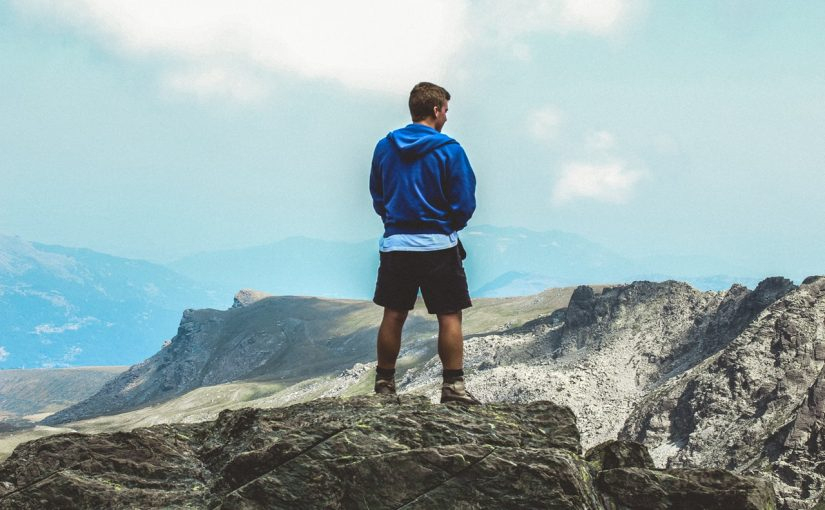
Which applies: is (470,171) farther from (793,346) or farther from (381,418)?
(793,346)

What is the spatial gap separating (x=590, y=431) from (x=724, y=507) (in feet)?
282

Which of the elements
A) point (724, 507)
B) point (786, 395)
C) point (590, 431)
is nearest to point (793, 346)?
point (786, 395)

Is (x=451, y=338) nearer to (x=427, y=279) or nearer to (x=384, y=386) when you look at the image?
(x=427, y=279)

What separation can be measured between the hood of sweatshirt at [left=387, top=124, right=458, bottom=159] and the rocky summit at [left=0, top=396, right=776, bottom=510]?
353 cm

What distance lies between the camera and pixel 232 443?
999 centimetres

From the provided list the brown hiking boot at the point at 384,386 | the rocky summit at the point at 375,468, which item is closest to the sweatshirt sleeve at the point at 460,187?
the rocky summit at the point at 375,468

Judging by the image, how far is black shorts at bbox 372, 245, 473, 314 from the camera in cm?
1048

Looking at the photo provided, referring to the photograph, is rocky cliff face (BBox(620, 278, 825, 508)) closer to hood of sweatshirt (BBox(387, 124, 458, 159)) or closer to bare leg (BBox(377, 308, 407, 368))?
bare leg (BBox(377, 308, 407, 368))

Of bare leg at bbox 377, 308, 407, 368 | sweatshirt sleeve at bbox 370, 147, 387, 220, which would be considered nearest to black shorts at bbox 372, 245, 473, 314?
bare leg at bbox 377, 308, 407, 368

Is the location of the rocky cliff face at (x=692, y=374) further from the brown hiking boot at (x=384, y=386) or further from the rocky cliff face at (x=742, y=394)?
the brown hiking boot at (x=384, y=386)

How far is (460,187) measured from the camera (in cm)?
1036

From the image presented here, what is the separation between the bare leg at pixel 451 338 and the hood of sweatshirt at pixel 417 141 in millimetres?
2373

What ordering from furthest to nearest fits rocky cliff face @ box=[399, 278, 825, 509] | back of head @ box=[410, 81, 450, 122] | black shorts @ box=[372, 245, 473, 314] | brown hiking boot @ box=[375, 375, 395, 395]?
rocky cliff face @ box=[399, 278, 825, 509] → brown hiking boot @ box=[375, 375, 395, 395] → back of head @ box=[410, 81, 450, 122] → black shorts @ box=[372, 245, 473, 314]

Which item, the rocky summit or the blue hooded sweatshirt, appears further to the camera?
the blue hooded sweatshirt
